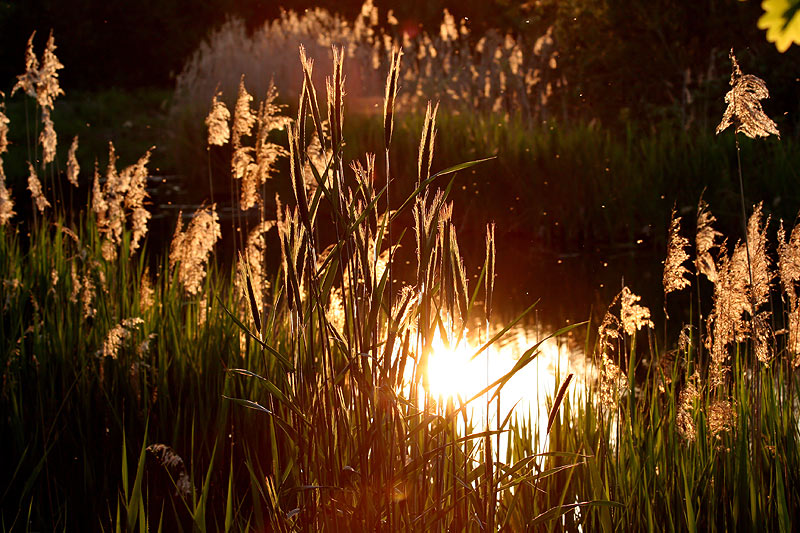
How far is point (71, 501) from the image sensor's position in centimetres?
287

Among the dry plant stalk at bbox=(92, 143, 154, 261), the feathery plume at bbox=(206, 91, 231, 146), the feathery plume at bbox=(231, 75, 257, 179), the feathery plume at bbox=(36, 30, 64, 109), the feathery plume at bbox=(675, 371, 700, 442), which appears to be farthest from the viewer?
the feathery plume at bbox=(36, 30, 64, 109)

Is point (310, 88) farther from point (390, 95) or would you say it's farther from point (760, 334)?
point (760, 334)

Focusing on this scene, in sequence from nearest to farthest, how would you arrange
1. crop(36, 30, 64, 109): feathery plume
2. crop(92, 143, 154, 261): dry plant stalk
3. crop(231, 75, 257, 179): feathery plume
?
crop(231, 75, 257, 179): feathery plume → crop(92, 143, 154, 261): dry plant stalk → crop(36, 30, 64, 109): feathery plume

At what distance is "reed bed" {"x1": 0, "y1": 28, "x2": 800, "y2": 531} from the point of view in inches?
64.6

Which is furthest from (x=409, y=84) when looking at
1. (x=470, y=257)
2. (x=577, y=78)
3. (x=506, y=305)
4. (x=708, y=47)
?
(x=506, y=305)

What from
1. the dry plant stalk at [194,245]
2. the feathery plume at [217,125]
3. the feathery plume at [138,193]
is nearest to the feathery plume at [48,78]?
the feathery plume at [138,193]

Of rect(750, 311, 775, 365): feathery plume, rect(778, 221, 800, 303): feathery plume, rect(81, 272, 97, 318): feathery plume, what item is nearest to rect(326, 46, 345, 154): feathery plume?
rect(750, 311, 775, 365): feathery plume

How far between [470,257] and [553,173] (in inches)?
47.7

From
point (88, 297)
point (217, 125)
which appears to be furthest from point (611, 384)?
point (88, 297)

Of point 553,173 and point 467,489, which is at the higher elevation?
point 553,173

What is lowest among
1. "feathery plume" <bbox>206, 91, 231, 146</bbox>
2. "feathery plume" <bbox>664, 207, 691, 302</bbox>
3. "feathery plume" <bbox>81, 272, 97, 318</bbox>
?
"feathery plume" <bbox>664, 207, 691, 302</bbox>

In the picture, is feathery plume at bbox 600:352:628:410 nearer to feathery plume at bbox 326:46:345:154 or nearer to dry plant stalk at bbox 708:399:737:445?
dry plant stalk at bbox 708:399:737:445

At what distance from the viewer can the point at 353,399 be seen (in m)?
1.68

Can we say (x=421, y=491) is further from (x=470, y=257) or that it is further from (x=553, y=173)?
(x=553, y=173)
